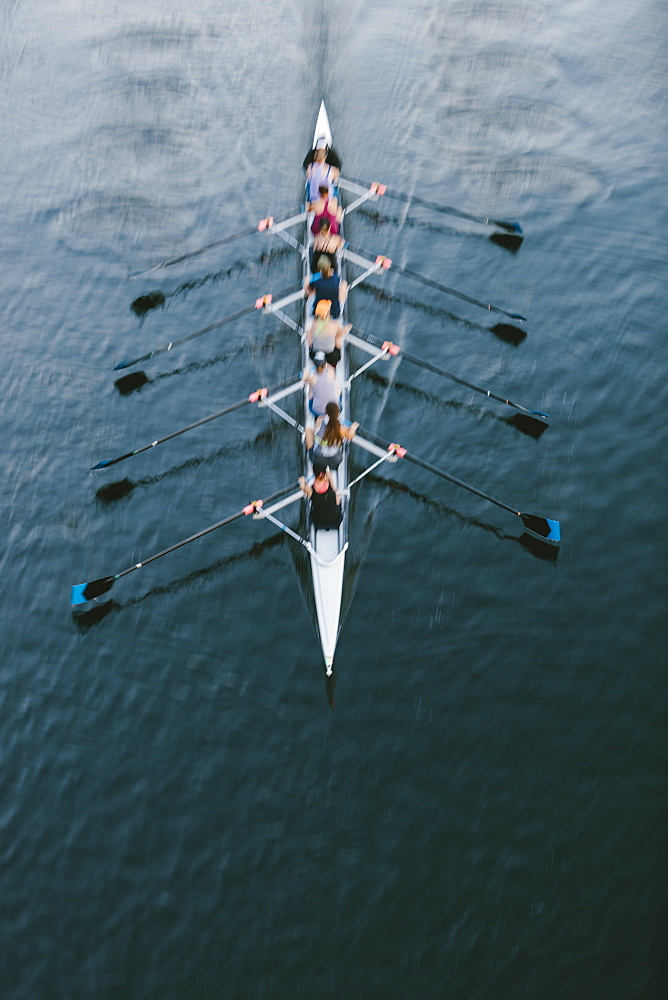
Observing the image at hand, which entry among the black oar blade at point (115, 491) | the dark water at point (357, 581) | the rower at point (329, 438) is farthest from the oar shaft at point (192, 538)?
the black oar blade at point (115, 491)

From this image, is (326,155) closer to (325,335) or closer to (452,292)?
(452,292)

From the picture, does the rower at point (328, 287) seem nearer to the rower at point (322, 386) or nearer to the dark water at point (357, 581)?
the dark water at point (357, 581)

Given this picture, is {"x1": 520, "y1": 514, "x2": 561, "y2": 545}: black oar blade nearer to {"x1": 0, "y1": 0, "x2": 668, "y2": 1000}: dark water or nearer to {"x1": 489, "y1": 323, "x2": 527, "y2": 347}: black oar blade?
{"x1": 0, "y1": 0, "x2": 668, "y2": 1000}: dark water

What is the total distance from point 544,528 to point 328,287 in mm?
7870

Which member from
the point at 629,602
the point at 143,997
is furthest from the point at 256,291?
the point at 143,997

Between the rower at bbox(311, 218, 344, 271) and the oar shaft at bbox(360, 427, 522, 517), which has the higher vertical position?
the rower at bbox(311, 218, 344, 271)

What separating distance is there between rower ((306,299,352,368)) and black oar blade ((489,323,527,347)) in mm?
4643

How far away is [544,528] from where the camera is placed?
18.4m

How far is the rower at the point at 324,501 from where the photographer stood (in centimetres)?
1727

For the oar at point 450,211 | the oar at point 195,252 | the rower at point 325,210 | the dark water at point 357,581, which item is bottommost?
the dark water at point 357,581

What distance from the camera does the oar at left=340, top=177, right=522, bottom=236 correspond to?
25859 mm

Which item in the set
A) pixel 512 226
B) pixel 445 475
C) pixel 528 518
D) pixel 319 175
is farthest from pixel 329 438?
pixel 512 226

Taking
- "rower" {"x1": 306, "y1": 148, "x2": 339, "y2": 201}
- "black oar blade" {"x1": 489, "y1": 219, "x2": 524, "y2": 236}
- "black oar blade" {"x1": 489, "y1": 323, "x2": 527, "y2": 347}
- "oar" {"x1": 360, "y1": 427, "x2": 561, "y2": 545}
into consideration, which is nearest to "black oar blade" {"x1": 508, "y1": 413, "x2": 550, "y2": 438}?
"oar" {"x1": 360, "y1": 427, "x2": 561, "y2": 545}

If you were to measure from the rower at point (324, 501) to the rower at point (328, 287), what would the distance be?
18.7 ft
